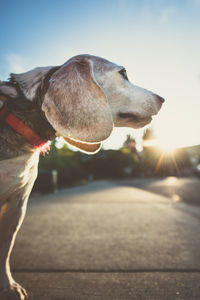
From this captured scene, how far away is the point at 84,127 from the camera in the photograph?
5.32ft

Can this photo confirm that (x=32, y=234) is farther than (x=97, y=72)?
Yes

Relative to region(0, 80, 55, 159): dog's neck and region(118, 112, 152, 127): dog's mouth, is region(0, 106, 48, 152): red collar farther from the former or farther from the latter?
region(118, 112, 152, 127): dog's mouth

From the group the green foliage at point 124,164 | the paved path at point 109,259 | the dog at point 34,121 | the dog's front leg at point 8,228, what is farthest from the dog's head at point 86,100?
the green foliage at point 124,164

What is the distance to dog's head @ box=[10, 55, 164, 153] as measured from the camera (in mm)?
1583

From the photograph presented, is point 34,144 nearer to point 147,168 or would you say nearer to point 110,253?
point 110,253

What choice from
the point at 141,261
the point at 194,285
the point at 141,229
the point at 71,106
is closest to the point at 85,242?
the point at 141,261

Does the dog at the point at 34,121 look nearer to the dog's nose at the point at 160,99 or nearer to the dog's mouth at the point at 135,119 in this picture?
the dog's mouth at the point at 135,119

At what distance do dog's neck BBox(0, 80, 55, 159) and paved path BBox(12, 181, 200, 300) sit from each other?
115 cm

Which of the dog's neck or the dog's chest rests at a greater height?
the dog's neck

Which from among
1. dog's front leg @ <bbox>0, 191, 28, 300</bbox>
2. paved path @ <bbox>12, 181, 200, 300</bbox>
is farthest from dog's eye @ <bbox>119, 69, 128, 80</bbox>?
paved path @ <bbox>12, 181, 200, 300</bbox>

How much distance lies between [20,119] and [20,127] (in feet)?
0.23

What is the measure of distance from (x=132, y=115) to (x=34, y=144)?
98cm

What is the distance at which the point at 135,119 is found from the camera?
2.05m

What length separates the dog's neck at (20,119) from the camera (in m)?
1.52
